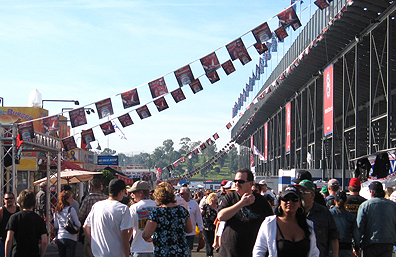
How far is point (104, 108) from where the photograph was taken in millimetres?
16516

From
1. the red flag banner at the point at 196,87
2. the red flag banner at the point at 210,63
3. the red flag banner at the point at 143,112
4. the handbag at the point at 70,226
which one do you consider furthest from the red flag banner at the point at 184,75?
the handbag at the point at 70,226

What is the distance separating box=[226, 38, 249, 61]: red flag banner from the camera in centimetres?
1634

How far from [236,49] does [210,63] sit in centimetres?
92

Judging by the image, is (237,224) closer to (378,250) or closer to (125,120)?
(378,250)

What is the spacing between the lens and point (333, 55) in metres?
26.6

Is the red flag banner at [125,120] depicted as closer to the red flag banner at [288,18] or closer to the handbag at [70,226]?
the red flag banner at [288,18]

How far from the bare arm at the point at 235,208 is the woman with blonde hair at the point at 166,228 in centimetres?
60

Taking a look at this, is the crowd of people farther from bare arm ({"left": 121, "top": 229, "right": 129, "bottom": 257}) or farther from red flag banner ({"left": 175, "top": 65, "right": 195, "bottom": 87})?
red flag banner ({"left": 175, "top": 65, "right": 195, "bottom": 87})

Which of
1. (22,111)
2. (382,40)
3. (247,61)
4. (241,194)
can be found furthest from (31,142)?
(22,111)

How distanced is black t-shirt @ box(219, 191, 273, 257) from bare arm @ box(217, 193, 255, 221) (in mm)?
226

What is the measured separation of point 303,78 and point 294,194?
3013 centimetres

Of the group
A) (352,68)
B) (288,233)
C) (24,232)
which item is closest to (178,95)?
(24,232)

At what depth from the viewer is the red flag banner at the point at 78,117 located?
16828 mm

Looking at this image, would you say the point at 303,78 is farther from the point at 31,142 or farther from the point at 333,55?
the point at 31,142
